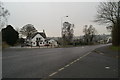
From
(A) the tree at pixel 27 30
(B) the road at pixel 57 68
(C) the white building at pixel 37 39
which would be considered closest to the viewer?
(B) the road at pixel 57 68

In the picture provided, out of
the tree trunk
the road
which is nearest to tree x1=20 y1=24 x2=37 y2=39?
the tree trunk

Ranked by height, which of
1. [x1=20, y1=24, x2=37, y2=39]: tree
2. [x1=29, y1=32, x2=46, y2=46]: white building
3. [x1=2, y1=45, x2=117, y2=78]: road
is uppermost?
[x1=20, y1=24, x2=37, y2=39]: tree

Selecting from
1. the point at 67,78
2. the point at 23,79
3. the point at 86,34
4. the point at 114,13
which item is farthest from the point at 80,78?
the point at 86,34

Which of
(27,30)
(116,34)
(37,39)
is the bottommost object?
(37,39)

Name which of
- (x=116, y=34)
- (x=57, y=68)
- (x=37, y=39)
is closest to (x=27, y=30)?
(x=37, y=39)

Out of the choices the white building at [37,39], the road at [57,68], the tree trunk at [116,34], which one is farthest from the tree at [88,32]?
the road at [57,68]

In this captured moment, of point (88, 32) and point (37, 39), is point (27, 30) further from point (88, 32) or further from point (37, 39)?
point (88, 32)

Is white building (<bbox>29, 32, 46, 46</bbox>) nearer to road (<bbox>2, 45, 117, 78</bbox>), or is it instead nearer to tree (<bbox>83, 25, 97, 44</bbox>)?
tree (<bbox>83, 25, 97, 44</bbox>)

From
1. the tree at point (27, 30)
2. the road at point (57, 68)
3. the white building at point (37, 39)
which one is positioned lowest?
the road at point (57, 68)

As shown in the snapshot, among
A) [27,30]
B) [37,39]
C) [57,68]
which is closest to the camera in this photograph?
[57,68]

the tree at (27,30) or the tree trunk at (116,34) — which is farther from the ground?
the tree at (27,30)

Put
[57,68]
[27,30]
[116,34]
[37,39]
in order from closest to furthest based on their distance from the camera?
[57,68]
[116,34]
[27,30]
[37,39]

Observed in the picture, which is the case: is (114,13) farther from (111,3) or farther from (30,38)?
(30,38)

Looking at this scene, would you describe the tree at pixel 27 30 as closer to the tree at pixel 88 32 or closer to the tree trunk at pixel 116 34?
the tree at pixel 88 32
